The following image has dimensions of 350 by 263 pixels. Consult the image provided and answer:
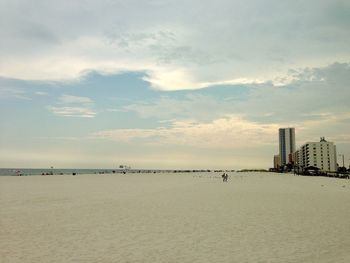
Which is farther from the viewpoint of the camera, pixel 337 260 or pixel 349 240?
pixel 349 240

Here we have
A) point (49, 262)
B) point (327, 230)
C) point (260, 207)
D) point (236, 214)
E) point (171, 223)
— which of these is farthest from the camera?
point (260, 207)

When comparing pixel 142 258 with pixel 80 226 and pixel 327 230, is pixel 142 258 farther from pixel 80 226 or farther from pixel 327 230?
pixel 327 230

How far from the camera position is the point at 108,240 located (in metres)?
13.5

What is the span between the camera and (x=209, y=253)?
1153 cm

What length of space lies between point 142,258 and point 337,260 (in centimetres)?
546

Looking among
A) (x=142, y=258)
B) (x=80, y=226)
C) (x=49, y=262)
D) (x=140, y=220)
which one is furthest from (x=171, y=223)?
(x=49, y=262)

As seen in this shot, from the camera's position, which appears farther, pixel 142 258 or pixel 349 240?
pixel 349 240

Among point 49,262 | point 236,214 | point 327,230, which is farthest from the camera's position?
point 236,214

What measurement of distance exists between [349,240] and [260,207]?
10634mm

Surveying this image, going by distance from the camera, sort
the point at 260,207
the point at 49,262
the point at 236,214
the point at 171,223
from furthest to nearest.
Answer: the point at 260,207 < the point at 236,214 < the point at 171,223 < the point at 49,262

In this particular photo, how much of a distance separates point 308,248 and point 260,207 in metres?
12.0

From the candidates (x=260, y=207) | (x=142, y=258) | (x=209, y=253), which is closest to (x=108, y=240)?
(x=142, y=258)

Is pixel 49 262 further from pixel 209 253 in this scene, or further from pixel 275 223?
pixel 275 223

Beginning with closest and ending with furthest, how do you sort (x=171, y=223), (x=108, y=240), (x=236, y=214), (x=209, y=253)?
(x=209, y=253) → (x=108, y=240) → (x=171, y=223) → (x=236, y=214)
